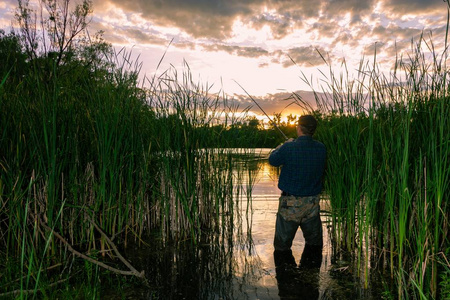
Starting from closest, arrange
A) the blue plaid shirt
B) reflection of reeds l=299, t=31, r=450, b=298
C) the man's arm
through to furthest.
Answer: reflection of reeds l=299, t=31, r=450, b=298 → the blue plaid shirt → the man's arm

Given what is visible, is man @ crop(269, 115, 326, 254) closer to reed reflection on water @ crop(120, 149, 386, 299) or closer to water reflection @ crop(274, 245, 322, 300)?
water reflection @ crop(274, 245, 322, 300)

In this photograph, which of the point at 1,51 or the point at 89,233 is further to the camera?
the point at 1,51

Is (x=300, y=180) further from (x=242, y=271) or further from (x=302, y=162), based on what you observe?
(x=242, y=271)

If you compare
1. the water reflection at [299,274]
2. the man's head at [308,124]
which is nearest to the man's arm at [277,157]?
the man's head at [308,124]

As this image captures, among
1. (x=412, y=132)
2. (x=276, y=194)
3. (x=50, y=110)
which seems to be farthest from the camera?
(x=276, y=194)

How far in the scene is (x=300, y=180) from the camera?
16.2 ft

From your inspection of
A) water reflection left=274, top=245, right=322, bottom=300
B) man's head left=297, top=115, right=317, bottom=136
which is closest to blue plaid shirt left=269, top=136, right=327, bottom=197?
man's head left=297, top=115, right=317, bottom=136

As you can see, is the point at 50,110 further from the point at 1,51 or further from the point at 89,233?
the point at 1,51

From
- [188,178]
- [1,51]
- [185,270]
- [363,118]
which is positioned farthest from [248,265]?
[1,51]

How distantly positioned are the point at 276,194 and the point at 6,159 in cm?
810

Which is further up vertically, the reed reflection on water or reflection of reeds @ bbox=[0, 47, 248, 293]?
reflection of reeds @ bbox=[0, 47, 248, 293]

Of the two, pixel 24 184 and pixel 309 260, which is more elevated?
pixel 24 184

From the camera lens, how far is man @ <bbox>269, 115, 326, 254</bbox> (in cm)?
489

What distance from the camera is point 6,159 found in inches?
155
